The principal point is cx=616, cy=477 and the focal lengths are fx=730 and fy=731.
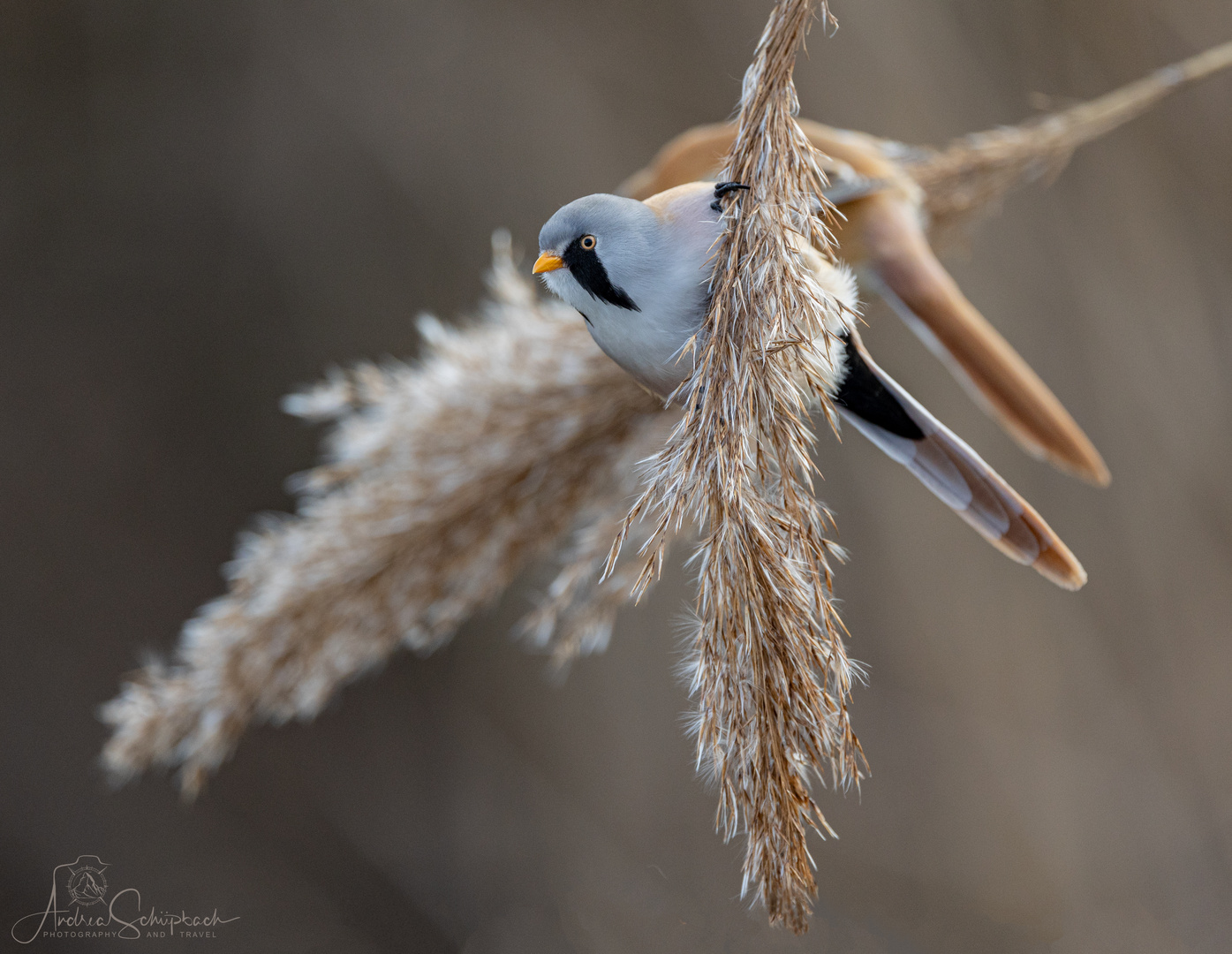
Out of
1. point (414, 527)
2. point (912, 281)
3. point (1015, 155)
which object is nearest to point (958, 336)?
point (912, 281)

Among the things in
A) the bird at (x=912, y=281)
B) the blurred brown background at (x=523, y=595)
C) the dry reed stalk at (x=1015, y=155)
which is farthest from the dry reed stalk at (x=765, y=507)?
the blurred brown background at (x=523, y=595)

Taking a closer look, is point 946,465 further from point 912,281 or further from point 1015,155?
point 1015,155

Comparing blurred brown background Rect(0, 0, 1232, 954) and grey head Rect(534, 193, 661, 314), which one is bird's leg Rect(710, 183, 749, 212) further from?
blurred brown background Rect(0, 0, 1232, 954)

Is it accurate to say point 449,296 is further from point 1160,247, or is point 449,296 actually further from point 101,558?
point 1160,247

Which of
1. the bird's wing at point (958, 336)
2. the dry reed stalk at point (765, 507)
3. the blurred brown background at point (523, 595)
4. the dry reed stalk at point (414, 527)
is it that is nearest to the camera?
the dry reed stalk at point (765, 507)

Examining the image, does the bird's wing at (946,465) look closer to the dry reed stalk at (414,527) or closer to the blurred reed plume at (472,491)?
the blurred reed plume at (472,491)

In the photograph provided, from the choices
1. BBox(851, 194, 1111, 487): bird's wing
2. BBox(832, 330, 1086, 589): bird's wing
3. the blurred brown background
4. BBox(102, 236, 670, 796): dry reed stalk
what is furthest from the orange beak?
the blurred brown background
